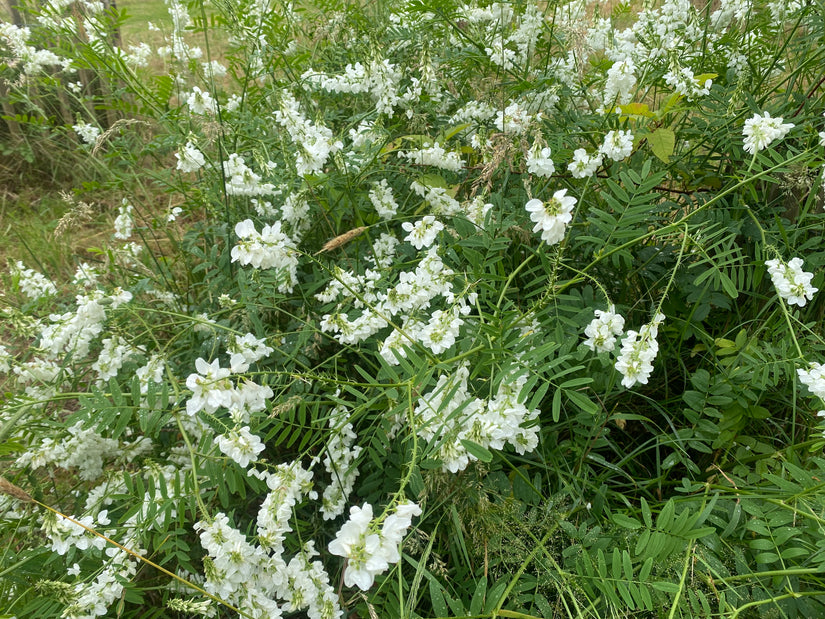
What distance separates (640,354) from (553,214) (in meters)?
0.40

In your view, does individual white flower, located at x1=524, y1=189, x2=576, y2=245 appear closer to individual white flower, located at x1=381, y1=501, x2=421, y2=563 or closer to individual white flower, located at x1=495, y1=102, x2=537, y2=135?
individual white flower, located at x1=495, y1=102, x2=537, y2=135

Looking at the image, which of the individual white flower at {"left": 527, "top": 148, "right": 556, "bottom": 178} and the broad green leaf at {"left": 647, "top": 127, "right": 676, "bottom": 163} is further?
the broad green leaf at {"left": 647, "top": 127, "right": 676, "bottom": 163}

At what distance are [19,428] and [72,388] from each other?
350 mm

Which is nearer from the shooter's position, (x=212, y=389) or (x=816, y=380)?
(x=212, y=389)

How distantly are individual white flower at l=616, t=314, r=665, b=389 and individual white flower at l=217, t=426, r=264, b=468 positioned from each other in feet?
3.05

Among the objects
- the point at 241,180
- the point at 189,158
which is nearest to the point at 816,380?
the point at 241,180

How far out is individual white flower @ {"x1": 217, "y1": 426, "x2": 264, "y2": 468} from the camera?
55.9 inches

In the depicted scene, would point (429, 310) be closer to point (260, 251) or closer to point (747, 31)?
point (260, 251)

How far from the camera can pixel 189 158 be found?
2061mm

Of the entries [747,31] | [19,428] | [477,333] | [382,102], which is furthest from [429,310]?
[747,31]

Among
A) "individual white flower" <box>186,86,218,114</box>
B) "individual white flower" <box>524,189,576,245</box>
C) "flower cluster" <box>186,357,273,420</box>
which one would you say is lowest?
"flower cluster" <box>186,357,273,420</box>

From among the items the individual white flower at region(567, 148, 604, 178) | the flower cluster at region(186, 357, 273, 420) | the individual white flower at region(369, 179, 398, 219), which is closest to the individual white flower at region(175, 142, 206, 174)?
the individual white flower at region(369, 179, 398, 219)

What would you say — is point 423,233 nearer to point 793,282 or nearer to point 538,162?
point 538,162

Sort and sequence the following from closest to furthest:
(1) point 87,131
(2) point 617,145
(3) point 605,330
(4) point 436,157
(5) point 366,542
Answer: (5) point 366,542
(3) point 605,330
(2) point 617,145
(4) point 436,157
(1) point 87,131
